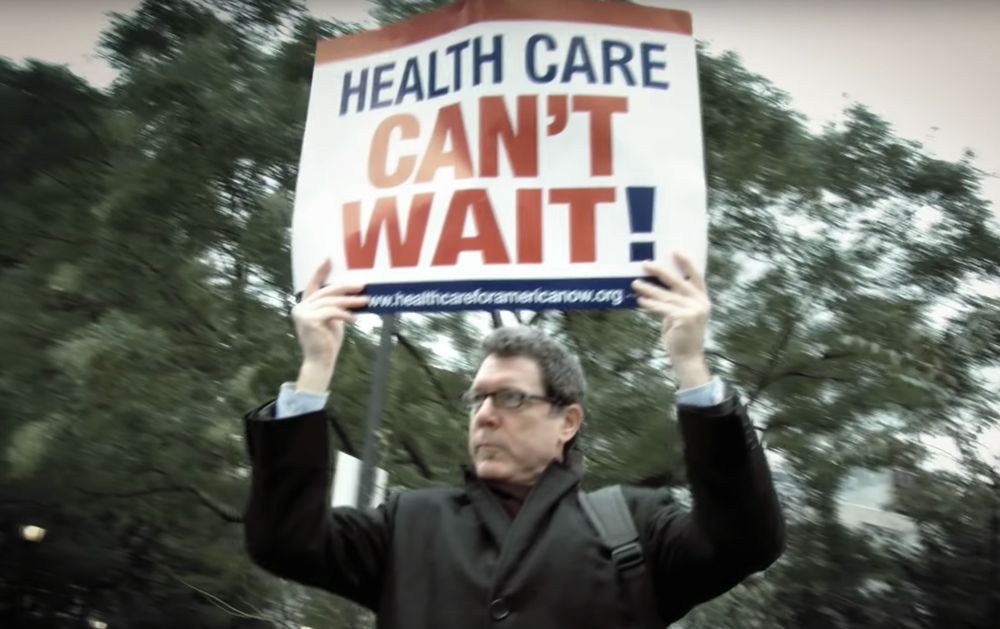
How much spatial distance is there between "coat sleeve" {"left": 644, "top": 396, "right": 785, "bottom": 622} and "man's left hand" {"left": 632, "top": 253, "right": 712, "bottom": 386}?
0.33ft

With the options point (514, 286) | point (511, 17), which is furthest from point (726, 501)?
point (511, 17)

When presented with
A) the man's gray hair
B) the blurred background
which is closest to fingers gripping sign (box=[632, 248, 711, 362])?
the man's gray hair

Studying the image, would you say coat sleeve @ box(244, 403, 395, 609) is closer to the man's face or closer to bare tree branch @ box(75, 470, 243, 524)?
the man's face

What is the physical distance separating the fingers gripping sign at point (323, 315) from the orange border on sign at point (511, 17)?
59 centimetres

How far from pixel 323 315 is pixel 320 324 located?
0.03 m

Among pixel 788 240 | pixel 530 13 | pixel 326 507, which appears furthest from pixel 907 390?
pixel 326 507

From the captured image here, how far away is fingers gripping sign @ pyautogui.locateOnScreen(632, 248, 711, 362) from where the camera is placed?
4.91 feet

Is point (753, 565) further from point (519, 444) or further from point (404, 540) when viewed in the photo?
point (404, 540)

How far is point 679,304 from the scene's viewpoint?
61.3 inches

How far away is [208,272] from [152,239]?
559mm

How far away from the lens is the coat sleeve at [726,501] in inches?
55.5

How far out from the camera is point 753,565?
1454mm

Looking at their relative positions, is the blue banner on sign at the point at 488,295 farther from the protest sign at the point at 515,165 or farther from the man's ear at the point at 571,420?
the man's ear at the point at 571,420

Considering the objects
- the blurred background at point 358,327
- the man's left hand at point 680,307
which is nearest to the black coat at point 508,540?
the man's left hand at point 680,307
